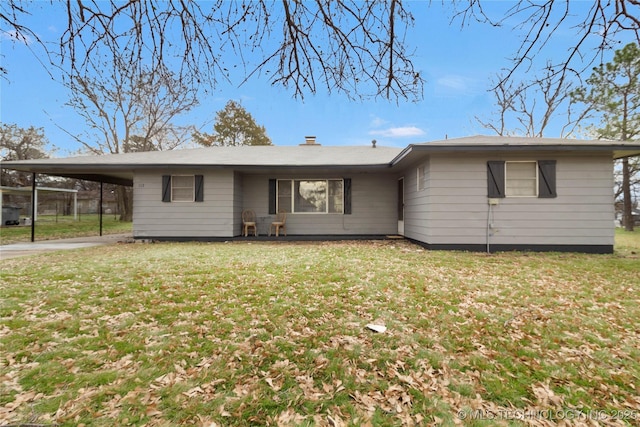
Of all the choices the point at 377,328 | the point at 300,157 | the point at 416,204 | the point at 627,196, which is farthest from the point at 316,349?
the point at 627,196

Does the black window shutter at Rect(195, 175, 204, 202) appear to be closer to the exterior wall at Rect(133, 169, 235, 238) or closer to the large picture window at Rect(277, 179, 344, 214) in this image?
the exterior wall at Rect(133, 169, 235, 238)

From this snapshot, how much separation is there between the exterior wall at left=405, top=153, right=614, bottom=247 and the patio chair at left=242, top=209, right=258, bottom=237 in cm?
545

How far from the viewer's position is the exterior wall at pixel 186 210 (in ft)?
→ 29.5

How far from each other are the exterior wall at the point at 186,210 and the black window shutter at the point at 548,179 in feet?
27.3

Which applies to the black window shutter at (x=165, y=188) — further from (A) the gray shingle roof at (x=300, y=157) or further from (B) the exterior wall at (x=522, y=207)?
(B) the exterior wall at (x=522, y=207)

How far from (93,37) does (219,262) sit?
4.12m

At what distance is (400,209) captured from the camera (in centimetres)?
986

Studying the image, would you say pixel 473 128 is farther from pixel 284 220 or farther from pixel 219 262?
pixel 219 262

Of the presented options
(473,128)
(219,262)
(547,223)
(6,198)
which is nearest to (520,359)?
(219,262)

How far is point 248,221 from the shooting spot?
9.84 metres

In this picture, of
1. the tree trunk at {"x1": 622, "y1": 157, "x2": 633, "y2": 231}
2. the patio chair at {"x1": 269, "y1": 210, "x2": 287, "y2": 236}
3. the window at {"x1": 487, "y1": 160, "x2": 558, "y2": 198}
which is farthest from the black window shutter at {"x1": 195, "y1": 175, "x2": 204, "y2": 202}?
the tree trunk at {"x1": 622, "y1": 157, "x2": 633, "y2": 231}

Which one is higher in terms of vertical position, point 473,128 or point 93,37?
point 473,128

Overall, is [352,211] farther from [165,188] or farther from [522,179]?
[165,188]

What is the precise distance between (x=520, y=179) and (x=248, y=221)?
7925mm
